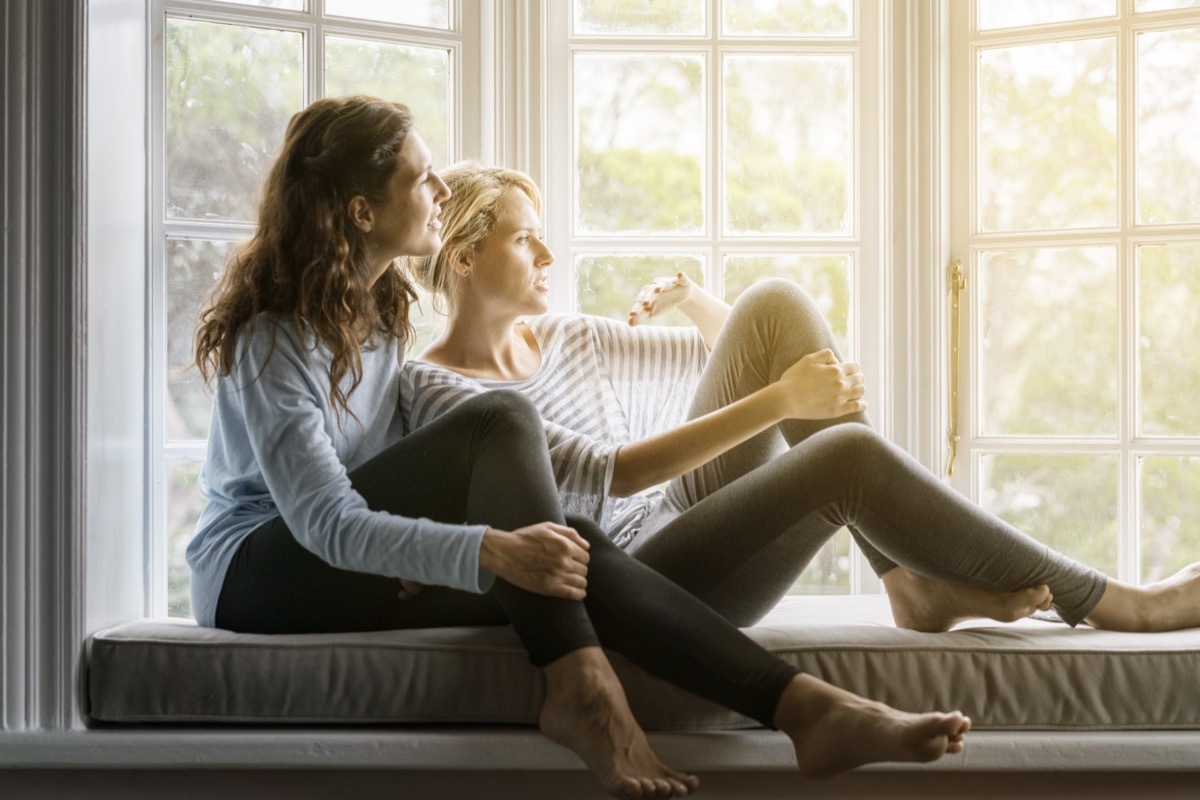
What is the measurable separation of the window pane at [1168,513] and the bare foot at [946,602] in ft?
2.57

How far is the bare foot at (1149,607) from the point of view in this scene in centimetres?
162

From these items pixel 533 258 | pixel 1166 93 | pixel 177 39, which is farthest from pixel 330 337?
pixel 1166 93

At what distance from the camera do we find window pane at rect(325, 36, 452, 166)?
7.32 ft

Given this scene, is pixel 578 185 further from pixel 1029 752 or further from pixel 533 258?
pixel 1029 752

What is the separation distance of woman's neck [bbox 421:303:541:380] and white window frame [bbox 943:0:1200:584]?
39.8 inches

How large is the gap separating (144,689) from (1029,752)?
1.23 m

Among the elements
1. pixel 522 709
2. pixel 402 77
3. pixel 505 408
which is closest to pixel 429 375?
pixel 505 408

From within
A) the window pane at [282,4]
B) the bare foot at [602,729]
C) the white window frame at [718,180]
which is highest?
the window pane at [282,4]

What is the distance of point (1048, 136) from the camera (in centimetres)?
231

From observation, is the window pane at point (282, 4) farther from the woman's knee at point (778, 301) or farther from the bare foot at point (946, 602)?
the bare foot at point (946, 602)

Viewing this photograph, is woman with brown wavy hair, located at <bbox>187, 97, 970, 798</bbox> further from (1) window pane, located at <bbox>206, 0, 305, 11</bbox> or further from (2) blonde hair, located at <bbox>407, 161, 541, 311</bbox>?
(1) window pane, located at <bbox>206, 0, 305, 11</bbox>

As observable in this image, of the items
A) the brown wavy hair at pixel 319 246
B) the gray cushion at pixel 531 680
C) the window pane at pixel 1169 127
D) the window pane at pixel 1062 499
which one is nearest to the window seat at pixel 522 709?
the gray cushion at pixel 531 680

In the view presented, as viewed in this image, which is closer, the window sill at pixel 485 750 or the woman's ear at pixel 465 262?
the window sill at pixel 485 750

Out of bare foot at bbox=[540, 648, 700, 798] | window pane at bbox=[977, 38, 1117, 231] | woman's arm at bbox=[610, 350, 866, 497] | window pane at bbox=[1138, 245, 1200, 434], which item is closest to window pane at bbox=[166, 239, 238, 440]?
woman's arm at bbox=[610, 350, 866, 497]
